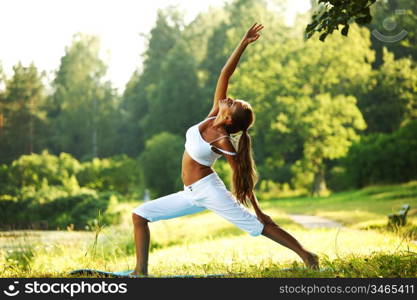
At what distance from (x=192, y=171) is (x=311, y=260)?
3.94 ft

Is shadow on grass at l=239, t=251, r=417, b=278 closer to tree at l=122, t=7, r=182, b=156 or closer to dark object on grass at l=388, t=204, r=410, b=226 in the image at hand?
dark object on grass at l=388, t=204, r=410, b=226

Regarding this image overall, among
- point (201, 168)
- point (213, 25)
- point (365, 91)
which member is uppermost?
point (213, 25)

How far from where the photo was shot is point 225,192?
15.4 ft

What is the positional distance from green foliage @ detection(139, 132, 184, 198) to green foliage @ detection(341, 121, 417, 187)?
978 centimetres

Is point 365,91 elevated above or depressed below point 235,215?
above

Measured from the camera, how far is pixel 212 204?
4707 mm

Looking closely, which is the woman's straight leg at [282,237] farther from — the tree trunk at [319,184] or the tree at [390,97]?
the tree at [390,97]

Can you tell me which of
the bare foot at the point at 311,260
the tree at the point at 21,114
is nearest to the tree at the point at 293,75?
the tree at the point at 21,114

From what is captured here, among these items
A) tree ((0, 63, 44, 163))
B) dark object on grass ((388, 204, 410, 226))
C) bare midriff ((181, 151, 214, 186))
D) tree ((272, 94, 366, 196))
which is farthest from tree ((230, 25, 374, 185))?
bare midriff ((181, 151, 214, 186))

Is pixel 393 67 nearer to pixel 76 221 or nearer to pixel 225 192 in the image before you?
pixel 76 221

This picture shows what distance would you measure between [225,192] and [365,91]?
90.3 feet

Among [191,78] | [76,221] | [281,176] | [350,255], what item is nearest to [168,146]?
[281,176]
